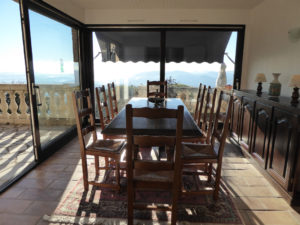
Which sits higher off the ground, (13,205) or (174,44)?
(174,44)

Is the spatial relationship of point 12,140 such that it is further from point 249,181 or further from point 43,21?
point 249,181

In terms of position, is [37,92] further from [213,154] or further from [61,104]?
[213,154]

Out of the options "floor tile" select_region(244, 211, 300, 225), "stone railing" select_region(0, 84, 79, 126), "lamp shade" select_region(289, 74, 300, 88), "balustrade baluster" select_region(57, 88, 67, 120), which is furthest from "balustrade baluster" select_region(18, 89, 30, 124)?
"lamp shade" select_region(289, 74, 300, 88)

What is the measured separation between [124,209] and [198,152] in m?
0.92

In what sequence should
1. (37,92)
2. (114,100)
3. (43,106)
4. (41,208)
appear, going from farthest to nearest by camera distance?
1. (114,100)
2. (43,106)
3. (37,92)
4. (41,208)

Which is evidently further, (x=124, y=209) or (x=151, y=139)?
(x=124, y=209)

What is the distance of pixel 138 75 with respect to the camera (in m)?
4.82

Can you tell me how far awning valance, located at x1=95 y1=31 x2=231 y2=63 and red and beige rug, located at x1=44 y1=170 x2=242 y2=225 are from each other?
10.3 feet

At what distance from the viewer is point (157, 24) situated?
4.26 metres

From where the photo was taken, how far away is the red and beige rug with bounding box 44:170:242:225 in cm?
181

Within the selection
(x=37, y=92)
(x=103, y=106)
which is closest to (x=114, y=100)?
(x=103, y=106)

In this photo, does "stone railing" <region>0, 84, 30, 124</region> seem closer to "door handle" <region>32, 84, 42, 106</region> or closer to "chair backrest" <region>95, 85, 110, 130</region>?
"door handle" <region>32, 84, 42, 106</region>

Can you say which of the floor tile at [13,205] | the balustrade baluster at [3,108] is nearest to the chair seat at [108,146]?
the floor tile at [13,205]

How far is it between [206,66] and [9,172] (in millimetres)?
Result: 4101
